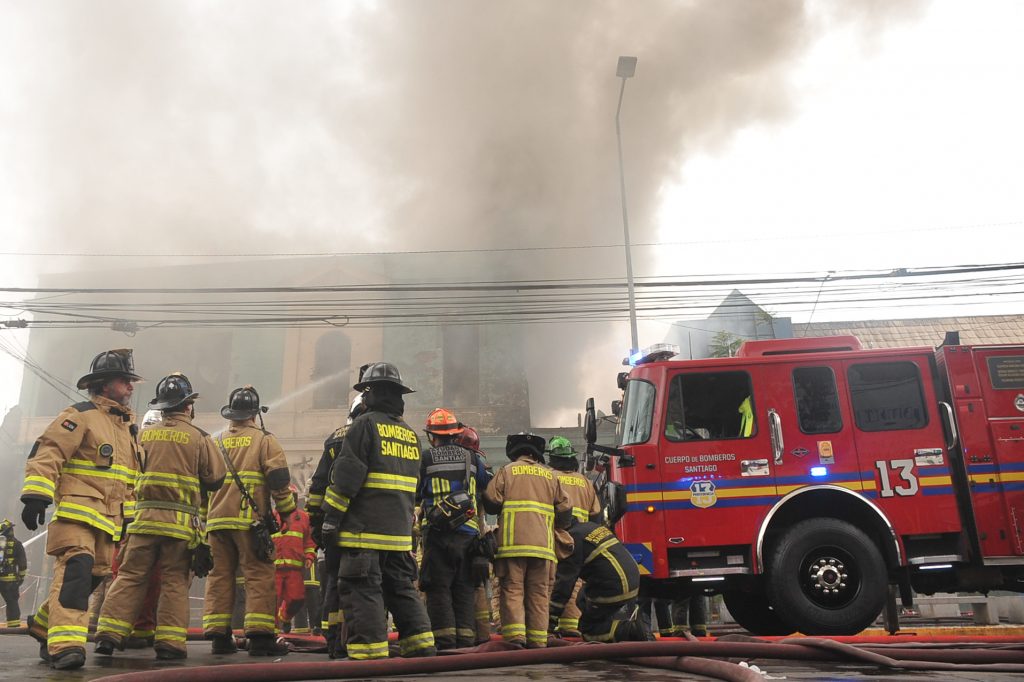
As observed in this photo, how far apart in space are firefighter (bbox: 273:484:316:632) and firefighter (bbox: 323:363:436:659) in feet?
15.5

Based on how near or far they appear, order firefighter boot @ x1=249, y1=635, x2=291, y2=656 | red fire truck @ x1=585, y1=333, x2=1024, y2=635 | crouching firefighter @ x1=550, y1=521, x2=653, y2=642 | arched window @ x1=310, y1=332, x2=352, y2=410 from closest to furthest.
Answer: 1. firefighter boot @ x1=249, y1=635, x2=291, y2=656
2. crouching firefighter @ x1=550, y1=521, x2=653, y2=642
3. red fire truck @ x1=585, y1=333, x2=1024, y2=635
4. arched window @ x1=310, y1=332, x2=352, y2=410

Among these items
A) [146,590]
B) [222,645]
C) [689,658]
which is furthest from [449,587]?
[689,658]

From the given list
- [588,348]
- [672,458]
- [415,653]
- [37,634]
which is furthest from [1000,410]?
[588,348]

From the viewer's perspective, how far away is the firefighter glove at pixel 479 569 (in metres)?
5.77

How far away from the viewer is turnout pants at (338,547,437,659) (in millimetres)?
4312

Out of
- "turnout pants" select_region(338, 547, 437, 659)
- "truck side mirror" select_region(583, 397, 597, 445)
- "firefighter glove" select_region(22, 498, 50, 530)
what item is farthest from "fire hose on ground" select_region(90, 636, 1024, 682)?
"truck side mirror" select_region(583, 397, 597, 445)

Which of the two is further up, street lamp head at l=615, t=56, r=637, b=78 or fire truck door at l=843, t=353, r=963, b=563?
street lamp head at l=615, t=56, r=637, b=78

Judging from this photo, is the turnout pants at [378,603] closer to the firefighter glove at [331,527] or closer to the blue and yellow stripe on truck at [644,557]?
the firefighter glove at [331,527]

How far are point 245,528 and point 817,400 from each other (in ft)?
15.9

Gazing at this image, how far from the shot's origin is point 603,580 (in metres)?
5.97

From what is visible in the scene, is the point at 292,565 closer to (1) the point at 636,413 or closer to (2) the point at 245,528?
(2) the point at 245,528

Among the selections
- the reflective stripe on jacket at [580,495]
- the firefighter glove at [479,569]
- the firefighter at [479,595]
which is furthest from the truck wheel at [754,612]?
the firefighter glove at [479,569]

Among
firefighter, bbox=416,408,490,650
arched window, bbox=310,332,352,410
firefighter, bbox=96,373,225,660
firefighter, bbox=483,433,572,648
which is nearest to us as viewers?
firefighter, bbox=96,373,225,660

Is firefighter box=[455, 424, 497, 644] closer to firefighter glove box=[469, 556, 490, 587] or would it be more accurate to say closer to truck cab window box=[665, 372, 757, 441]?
firefighter glove box=[469, 556, 490, 587]
